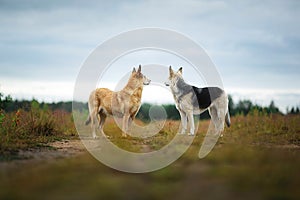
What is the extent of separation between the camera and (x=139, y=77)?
12484 millimetres

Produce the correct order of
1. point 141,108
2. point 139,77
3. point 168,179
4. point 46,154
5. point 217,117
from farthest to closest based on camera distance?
point 141,108 < point 217,117 < point 139,77 < point 46,154 < point 168,179

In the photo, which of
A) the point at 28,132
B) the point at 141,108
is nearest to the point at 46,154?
the point at 28,132

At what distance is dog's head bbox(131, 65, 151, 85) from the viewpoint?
40.9 ft

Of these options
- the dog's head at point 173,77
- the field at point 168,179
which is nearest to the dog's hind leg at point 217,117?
the dog's head at point 173,77

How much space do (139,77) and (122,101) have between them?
100 cm

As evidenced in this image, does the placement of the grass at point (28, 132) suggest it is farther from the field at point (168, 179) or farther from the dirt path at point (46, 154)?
the field at point (168, 179)

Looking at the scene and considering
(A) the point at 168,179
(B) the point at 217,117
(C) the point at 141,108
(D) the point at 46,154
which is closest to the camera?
(A) the point at 168,179

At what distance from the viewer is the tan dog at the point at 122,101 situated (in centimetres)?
1228

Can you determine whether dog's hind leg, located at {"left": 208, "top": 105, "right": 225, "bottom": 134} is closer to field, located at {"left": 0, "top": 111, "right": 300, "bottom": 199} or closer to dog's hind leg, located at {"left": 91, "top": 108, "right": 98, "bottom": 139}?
dog's hind leg, located at {"left": 91, "top": 108, "right": 98, "bottom": 139}

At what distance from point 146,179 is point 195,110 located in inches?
277

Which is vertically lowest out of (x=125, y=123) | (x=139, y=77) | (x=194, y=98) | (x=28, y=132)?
(x=28, y=132)

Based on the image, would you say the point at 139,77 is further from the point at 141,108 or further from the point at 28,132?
the point at 141,108

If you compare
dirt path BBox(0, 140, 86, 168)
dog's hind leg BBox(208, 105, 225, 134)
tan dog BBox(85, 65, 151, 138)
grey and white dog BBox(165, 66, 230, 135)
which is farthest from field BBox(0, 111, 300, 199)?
dog's hind leg BBox(208, 105, 225, 134)

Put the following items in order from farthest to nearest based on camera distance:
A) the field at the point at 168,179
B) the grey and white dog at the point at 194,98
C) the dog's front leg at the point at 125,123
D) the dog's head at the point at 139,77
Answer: the dog's head at the point at 139,77 → the grey and white dog at the point at 194,98 → the dog's front leg at the point at 125,123 → the field at the point at 168,179
